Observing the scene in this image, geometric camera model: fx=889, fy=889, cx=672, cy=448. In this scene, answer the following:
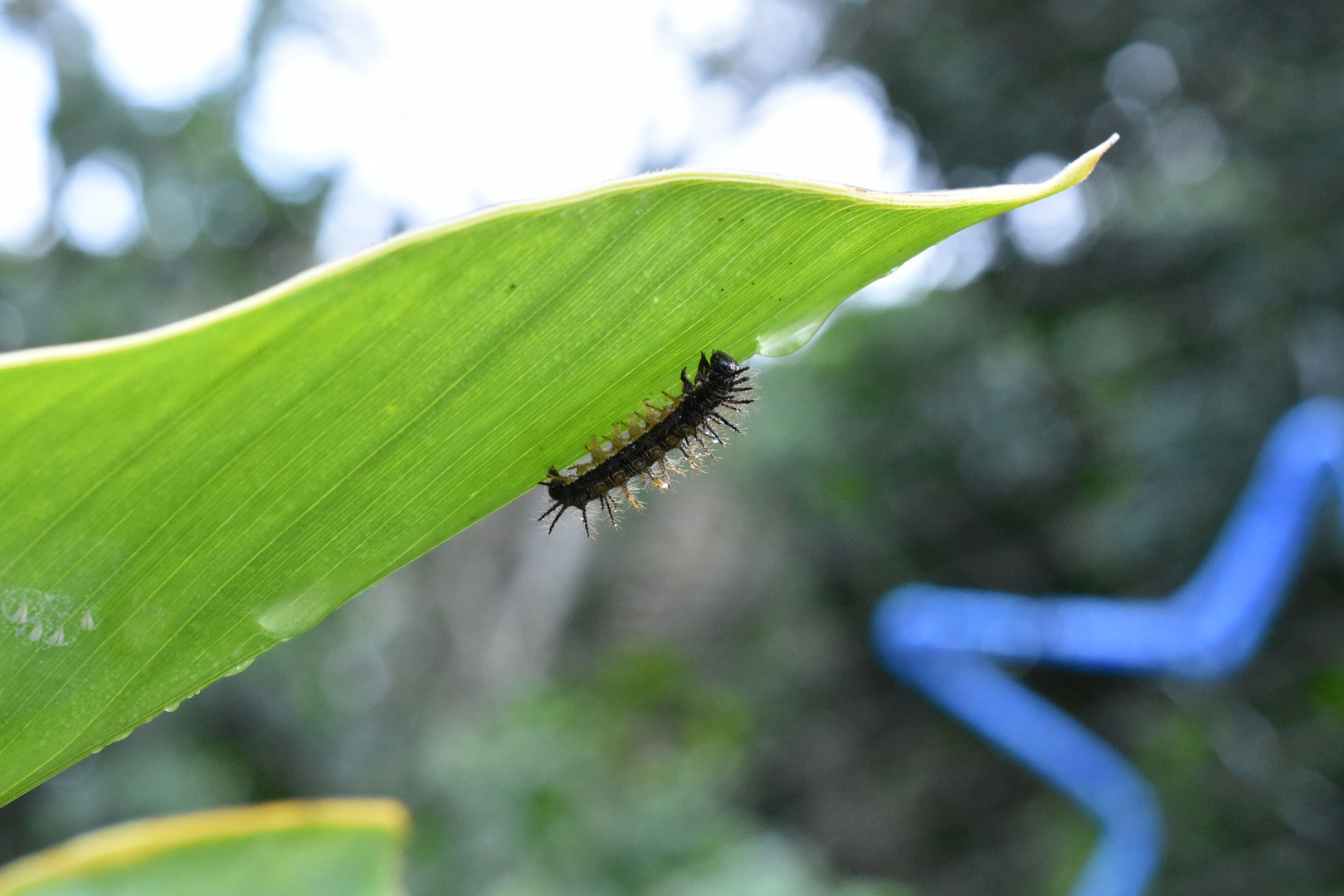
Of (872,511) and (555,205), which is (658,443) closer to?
(555,205)

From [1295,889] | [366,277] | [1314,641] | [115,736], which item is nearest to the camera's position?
[366,277]

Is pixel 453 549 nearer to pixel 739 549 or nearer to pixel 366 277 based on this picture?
pixel 739 549

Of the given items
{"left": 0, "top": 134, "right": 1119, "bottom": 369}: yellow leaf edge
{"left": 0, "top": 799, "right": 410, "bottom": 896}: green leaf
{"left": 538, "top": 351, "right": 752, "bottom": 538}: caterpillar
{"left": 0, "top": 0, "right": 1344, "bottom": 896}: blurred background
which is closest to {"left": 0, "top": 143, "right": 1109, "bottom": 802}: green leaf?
{"left": 0, "top": 134, "right": 1119, "bottom": 369}: yellow leaf edge

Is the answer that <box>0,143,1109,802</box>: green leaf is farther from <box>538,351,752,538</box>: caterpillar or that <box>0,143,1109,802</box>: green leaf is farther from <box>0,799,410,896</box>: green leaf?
<box>538,351,752,538</box>: caterpillar

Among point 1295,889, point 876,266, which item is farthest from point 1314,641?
point 876,266

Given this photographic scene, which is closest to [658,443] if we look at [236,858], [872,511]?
[236,858]

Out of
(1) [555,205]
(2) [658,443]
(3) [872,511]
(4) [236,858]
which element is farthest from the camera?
(3) [872,511]
